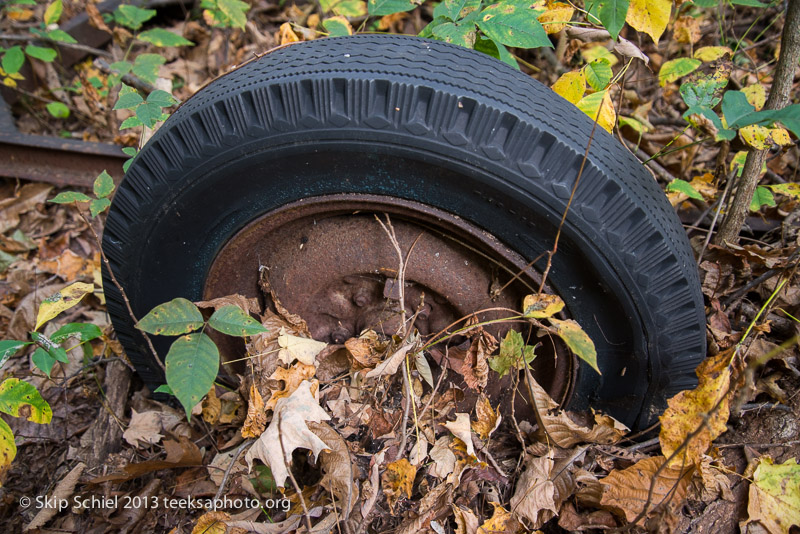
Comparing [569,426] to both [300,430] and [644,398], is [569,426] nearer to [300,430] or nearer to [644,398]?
[644,398]

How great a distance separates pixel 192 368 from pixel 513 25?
133 centimetres

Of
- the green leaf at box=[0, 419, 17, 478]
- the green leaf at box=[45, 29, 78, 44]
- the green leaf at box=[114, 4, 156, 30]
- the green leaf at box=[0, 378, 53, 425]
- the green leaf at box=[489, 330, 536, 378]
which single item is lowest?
the green leaf at box=[0, 419, 17, 478]

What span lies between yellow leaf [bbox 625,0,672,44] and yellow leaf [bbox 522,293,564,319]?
898 mm

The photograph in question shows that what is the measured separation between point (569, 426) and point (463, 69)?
1024 mm

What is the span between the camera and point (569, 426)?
1.61 meters

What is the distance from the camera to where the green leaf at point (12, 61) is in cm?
308

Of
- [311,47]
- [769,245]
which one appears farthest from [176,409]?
[769,245]

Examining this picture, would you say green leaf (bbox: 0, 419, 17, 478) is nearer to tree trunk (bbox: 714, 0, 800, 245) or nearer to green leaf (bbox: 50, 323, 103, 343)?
green leaf (bbox: 50, 323, 103, 343)

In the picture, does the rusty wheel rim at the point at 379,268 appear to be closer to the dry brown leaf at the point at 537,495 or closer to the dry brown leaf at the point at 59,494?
the dry brown leaf at the point at 537,495

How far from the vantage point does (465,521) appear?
1.49m

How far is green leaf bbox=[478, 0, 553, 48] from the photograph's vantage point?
1.66m

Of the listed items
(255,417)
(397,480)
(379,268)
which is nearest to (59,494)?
(255,417)

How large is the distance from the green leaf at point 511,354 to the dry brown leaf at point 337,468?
0.48m

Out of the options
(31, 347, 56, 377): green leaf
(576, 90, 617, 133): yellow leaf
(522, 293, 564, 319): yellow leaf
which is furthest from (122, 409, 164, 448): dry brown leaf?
(576, 90, 617, 133): yellow leaf
